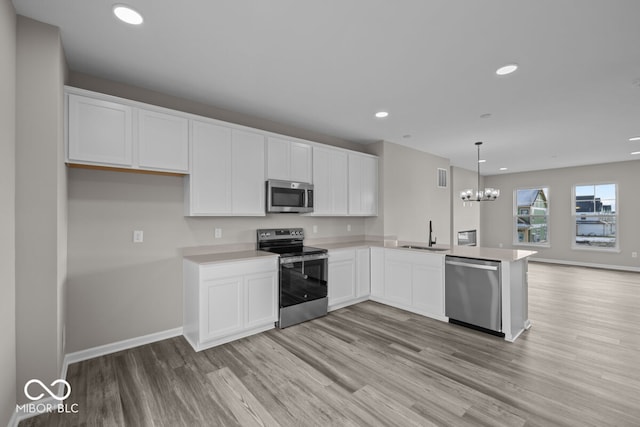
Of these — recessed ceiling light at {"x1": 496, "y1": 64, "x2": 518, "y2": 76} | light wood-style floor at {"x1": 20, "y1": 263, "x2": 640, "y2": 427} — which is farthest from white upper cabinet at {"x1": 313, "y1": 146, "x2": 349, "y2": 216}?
recessed ceiling light at {"x1": 496, "y1": 64, "x2": 518, "y2": 76}

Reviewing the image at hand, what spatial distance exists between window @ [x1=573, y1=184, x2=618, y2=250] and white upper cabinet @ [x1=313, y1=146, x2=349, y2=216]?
730 centimetres

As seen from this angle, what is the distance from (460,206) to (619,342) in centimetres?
500

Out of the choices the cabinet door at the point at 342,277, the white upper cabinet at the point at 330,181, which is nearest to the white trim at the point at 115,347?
the cabinet door at the point at 342,277

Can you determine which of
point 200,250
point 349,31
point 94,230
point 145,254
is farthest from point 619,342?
point 94,230

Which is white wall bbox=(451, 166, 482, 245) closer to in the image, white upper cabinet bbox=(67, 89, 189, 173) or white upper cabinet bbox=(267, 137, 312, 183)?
white upper cabinet bbox=(267, 137, 312, 183)

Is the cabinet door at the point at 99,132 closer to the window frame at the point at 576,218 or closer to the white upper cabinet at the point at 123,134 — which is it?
the white upper cabinet at the point at 123,134

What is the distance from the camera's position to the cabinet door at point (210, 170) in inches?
120

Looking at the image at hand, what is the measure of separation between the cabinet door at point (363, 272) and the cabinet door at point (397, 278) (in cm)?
31

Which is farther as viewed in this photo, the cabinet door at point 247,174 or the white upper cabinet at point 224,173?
the cabinet door at point 247,174

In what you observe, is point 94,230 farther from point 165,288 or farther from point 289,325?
point 289,325

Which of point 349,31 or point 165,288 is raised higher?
point 349,31

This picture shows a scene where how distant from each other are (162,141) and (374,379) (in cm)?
298

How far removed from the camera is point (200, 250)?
3.35 m

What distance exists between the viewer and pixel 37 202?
1979 mm
